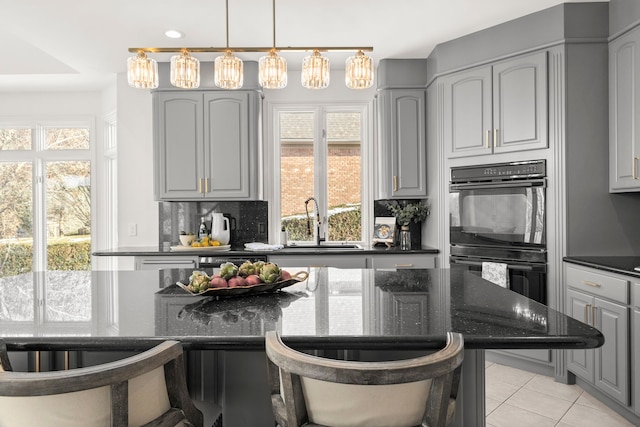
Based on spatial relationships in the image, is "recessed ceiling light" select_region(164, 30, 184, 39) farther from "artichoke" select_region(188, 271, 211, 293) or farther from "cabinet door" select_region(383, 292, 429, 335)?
"cabinet door" select_region(383, 292, 429, 335)

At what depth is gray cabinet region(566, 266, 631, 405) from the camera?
7.72ft

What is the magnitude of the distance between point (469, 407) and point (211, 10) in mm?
2930

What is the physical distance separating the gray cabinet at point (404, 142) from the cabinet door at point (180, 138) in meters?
1.73

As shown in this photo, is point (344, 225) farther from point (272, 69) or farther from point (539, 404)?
point (272, 69)

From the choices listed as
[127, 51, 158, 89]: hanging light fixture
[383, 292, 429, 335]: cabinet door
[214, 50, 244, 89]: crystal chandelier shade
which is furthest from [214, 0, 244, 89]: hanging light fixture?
[383, 292, 429, 335]: cabinet door

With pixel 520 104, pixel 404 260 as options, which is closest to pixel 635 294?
pixel 520 104

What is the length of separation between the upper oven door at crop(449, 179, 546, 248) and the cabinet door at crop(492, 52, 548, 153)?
0.30 meters

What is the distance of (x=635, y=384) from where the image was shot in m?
2.29

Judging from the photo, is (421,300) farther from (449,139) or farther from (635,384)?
(449,139)

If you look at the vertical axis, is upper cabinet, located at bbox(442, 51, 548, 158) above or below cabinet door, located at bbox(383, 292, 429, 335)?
above

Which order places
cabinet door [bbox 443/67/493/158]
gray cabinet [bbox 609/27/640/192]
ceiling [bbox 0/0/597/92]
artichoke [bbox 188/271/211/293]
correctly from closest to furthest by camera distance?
artichoke [bbox 188/271/211/293] < gray cabinet [bbox 609/27/640/192] < ceiling [bbox 0/0/597/92] < cabinet door [bbox 443/67/493/158]

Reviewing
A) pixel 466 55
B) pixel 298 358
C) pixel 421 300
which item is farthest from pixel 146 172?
pixel 298 358

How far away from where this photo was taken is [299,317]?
129cm

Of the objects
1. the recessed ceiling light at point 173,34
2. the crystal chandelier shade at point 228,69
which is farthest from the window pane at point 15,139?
the crystal chandelier shade at point 228,69
